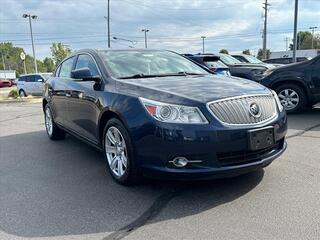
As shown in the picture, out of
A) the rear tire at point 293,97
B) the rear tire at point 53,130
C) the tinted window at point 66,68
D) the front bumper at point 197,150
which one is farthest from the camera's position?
the rear tire at point 293,97

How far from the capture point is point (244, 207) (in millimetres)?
3705

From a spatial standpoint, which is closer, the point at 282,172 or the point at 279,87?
the point at 282,172

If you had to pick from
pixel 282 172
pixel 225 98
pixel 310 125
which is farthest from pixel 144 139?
pixel 310 125

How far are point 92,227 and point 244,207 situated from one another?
4.72 feet

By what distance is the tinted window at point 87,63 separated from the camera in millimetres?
5172

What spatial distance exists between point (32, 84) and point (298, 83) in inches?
673

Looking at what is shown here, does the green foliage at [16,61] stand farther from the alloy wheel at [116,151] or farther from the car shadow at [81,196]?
the alloy wheel at [116,151]

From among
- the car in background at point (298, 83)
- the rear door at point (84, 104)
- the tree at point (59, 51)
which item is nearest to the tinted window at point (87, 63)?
the rear door at point (84, 104)

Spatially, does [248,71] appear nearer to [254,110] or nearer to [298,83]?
[298,83]

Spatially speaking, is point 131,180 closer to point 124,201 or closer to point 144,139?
point 124,201

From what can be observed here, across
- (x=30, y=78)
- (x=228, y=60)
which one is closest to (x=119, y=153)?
(x=228, y=60)

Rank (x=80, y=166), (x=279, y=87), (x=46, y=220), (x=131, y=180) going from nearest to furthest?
(x=46, y=220)
(x=131, y=180)
(x=80, y=166)
(x=279, y=87)

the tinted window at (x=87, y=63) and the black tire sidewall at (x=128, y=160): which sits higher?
the tinted window at (x=87, y=63)

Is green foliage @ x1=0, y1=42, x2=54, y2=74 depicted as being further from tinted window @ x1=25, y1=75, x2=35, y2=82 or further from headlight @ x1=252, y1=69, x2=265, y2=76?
headlight @ x1=252, y1=69, x2=265, y2=76
